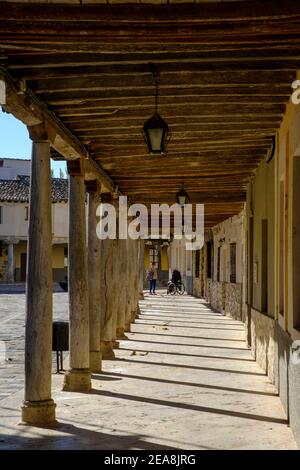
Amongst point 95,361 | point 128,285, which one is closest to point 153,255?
point 128,285

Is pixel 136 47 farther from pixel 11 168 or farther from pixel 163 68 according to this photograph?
pixel 11 168

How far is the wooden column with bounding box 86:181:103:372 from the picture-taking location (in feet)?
35.7

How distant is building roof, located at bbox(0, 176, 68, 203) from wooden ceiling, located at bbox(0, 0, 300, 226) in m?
40.1

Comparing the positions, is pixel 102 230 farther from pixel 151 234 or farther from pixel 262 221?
pixel 151 234

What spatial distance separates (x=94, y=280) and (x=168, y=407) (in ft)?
10.5

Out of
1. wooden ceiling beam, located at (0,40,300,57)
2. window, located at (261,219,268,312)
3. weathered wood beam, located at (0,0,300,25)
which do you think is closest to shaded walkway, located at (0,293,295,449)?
window, located at (261,219,268,312)

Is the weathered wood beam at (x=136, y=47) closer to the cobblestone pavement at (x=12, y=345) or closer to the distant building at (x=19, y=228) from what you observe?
the cobblestone pavement at (x=12, y=345)

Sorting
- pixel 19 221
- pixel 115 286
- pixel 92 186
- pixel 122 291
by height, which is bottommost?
pixel 122 291

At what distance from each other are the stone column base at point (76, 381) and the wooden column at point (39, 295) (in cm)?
183

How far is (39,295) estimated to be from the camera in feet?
24.5

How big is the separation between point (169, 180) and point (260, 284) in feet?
9.51

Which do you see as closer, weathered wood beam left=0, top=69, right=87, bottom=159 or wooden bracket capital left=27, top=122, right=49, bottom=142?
weathered wood beam left=0, top=69, right=87, bottom=159

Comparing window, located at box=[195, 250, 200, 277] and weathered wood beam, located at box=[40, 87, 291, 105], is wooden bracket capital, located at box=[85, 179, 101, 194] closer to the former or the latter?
weathered wood beam, located at box=[40, 87, 291, 105]
